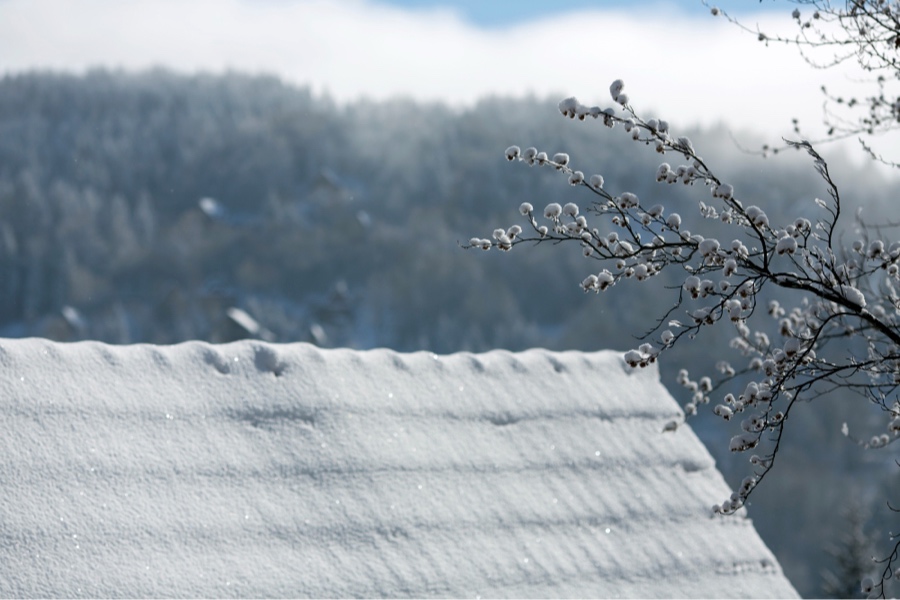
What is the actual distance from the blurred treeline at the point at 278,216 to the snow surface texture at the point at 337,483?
220 feet

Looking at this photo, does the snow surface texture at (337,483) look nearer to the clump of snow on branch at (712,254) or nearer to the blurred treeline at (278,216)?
the clump of snow on branch at (712,254)

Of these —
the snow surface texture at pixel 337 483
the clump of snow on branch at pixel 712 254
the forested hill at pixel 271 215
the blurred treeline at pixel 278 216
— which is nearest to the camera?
the clump of snow on branch at pixel 712 254

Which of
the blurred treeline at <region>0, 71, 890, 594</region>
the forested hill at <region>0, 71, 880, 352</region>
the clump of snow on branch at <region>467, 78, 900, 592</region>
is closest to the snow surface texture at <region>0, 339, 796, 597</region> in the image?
the clump of snow on branch at <region>467, 78, 900, 592</region>

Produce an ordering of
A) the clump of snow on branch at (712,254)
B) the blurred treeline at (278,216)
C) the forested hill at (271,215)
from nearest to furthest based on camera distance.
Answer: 1. the clump of snow on branch at (712,254)
2. the blurred treeline at (278,216)
3. the forested hill at (271,215)

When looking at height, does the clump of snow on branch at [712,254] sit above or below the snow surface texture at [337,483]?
above

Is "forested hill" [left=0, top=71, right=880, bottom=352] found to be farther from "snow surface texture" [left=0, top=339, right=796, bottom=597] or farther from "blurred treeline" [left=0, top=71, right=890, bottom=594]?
"snow surface texture" [left=0, top=339, right=796, bottom=597]

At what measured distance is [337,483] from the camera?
348 centimetres

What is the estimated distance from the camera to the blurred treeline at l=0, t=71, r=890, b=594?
262 ft

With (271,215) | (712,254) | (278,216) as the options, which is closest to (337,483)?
(712,254)

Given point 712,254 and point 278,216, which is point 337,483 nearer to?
point 712,254

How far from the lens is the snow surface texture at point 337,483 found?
9.98 feet

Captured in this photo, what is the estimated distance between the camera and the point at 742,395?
2.78 metres

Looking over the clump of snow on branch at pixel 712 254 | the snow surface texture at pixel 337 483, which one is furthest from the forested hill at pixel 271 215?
the clump of snow on branch at pixel 712 254

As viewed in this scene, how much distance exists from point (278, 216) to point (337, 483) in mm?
95105
